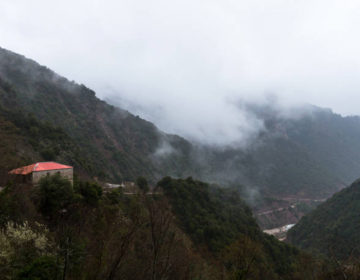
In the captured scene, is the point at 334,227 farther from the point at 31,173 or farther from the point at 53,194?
the point at 31,173

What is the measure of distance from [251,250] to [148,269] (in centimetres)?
597

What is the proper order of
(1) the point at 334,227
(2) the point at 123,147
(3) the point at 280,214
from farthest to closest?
(3) the point at 280,214 < (2) the point at 123,147 < (1) the point at 334,227

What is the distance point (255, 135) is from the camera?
532ft

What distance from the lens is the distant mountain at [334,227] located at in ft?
125

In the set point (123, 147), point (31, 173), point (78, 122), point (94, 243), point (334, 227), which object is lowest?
point (334, 227)

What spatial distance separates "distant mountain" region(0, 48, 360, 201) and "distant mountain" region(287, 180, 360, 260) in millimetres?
41466

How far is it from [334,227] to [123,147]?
204ft

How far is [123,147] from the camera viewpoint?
81188 millimetres

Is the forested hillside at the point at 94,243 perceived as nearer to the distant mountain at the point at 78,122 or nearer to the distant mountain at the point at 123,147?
the distant mountain at the point at 123,147

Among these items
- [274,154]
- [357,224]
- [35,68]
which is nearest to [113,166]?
[35,68]

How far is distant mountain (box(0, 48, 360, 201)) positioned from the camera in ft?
137

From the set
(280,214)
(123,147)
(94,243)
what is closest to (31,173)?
(94,243)

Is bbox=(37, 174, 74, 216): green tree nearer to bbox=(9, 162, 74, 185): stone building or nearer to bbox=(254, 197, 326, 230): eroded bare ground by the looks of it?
bbox=(9, 162, 74, 185): stone building

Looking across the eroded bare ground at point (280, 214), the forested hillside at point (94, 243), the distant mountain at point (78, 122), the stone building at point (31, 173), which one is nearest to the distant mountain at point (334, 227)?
the eroded bare ground at point (280, 214)
